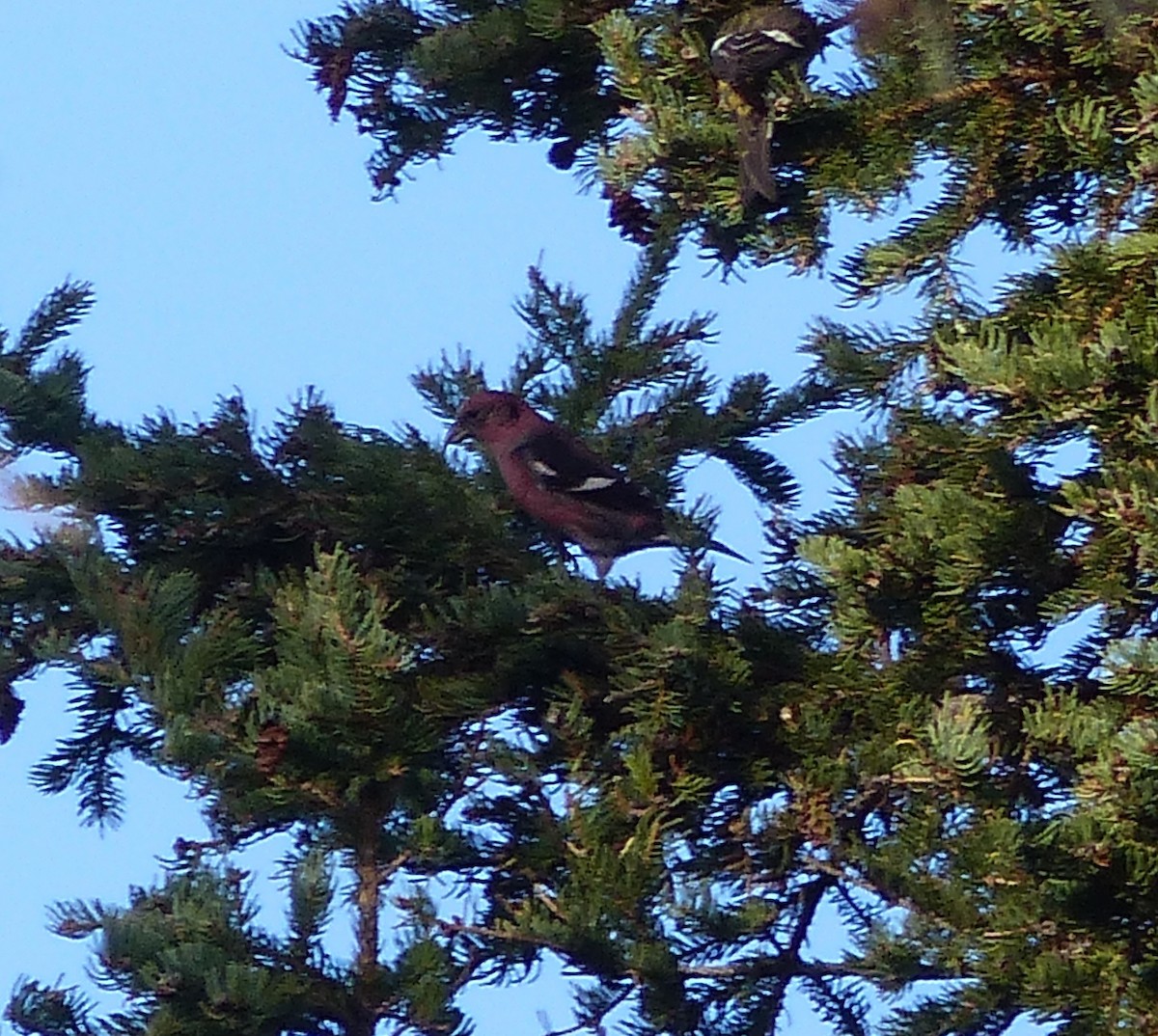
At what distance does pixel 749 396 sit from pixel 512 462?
17.6 inches

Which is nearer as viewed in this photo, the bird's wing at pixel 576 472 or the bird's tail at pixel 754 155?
the bird's tail at pixel 754 155

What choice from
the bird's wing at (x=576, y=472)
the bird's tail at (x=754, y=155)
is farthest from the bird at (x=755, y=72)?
the bird's wing at (x=576, y=472)

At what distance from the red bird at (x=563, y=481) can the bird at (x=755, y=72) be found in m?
0.58

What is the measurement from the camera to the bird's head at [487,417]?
3.49 metres

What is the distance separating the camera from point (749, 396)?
132 inches

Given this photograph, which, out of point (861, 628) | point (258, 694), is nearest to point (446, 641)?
point (258, 694)

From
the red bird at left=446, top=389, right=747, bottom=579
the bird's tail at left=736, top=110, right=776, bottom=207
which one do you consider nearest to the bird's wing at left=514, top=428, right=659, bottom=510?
the red bird at left=446, top=389, right=747, bottom=579

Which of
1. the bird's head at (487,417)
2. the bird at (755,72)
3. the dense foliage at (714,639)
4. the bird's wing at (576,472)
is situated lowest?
the dense foliage at (714,639)

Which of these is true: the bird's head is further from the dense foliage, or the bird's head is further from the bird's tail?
the bird's tail

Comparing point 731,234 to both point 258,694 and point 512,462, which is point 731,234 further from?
point 258,694

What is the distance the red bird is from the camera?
3408mm

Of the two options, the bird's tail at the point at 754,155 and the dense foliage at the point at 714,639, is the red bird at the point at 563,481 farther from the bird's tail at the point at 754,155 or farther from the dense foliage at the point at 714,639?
the bird's tail at the point at 754,155

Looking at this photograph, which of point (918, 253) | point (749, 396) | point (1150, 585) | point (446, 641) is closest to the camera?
point (1150, 585)

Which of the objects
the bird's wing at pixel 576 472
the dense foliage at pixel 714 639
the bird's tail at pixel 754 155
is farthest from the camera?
the bird's wing at pixel 576 472
